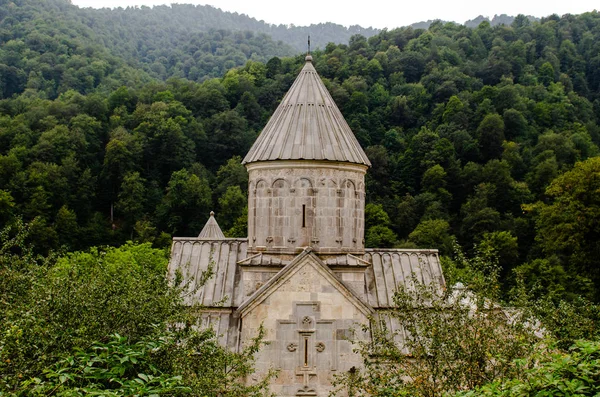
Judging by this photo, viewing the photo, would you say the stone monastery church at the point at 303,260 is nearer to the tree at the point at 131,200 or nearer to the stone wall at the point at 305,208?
the stone wall at the point at 305,208

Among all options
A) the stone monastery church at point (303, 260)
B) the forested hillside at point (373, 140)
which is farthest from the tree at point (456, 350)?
the forested hillside at point (373, 140)

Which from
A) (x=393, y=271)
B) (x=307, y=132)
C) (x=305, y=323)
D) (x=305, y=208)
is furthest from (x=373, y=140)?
(x=305, y=323)

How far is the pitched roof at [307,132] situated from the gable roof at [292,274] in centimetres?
226

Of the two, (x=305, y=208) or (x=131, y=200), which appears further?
(x=131, y=200)

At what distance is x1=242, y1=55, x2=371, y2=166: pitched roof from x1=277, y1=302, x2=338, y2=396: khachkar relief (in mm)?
3240

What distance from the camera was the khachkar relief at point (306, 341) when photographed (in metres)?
13.7

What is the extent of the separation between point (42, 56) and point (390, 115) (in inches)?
1653

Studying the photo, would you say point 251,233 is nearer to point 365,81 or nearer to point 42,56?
point 365,81

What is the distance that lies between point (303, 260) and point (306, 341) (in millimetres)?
1609

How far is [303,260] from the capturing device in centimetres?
1375

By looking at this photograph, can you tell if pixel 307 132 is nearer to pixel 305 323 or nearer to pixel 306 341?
pixel 305 323

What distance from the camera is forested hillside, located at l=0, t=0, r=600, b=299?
47.4m

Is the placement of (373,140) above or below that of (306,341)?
above

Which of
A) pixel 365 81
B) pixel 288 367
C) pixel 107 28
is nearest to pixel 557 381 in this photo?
pixel 288 367
